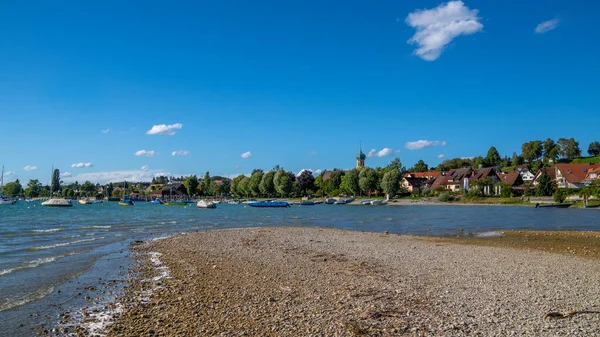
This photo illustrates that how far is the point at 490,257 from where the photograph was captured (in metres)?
18.9

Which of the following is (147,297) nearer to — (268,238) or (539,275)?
(539,275)

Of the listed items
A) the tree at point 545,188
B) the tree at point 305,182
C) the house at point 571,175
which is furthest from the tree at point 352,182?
the house at point 571,175

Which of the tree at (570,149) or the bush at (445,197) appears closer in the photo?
the bush at (445,197)

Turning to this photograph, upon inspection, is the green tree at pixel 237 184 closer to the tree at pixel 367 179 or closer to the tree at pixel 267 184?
the tree at pixel 267 184

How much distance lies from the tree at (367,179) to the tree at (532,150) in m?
77.9

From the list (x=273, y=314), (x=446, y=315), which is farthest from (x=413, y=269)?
(x=273, y=314)

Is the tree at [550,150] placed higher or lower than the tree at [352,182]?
higher

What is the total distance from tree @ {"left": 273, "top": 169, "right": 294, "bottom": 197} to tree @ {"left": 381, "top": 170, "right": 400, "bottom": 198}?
3788 centimetres

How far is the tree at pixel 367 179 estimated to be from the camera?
139m

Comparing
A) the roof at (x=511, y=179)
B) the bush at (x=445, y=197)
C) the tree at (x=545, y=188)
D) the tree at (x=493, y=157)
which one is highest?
the tree at (x=493, y=157)

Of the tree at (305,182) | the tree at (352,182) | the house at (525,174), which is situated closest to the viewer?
the house at (525,174)

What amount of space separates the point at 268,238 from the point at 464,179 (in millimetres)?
124379

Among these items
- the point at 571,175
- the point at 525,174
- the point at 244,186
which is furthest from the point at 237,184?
the point at 571,175

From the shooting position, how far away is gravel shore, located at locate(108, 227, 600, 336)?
902cm
